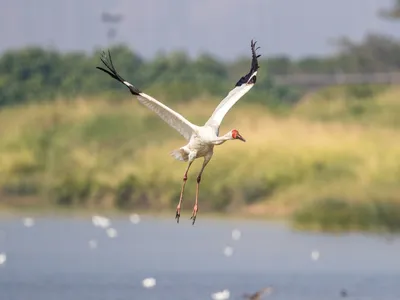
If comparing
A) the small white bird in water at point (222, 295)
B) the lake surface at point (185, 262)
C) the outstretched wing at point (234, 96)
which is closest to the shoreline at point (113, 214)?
the lake surface at point (185, 262)

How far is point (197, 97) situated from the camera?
54875mm

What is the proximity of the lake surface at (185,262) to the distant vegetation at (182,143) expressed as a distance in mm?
2314

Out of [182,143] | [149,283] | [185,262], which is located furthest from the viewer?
[182,143]

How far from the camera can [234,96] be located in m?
21.2

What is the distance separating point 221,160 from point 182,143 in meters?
1.80

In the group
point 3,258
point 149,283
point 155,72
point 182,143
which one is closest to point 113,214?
point 182,143

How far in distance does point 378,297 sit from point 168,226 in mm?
12399

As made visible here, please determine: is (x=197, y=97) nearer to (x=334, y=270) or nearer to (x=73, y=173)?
(x=73, y=173)

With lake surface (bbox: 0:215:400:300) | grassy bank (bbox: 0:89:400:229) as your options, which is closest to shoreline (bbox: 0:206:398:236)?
grassy bank (bbox: 0:89:400:229)

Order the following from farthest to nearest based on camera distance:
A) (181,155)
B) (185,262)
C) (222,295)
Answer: (185,262), (222,295), (181,155)

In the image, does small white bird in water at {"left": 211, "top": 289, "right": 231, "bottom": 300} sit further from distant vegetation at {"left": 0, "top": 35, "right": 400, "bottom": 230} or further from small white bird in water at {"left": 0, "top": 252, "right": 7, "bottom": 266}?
distant vegetation at {"left": 0, "top": 35, "right": 400, "bottom": 230}

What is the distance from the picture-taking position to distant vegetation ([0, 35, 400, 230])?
136 ft

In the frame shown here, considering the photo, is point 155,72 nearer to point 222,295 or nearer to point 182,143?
point 182,143

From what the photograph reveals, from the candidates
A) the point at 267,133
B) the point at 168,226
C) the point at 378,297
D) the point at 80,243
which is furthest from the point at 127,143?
the point at 378,297
